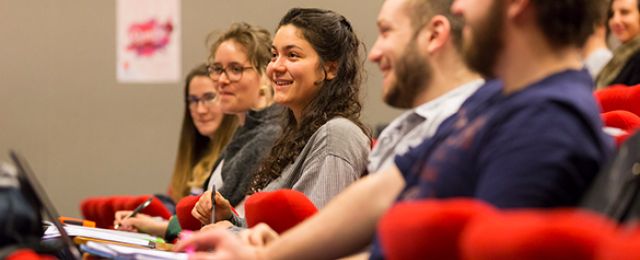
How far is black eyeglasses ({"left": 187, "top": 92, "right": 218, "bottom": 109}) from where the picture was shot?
13.6ft

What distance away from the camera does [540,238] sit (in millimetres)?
928

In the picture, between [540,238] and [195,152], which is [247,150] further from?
[540,238]

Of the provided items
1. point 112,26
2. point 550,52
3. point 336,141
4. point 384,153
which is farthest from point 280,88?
point 112,26

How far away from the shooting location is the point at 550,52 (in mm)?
1320

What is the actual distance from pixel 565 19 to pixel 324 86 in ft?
4.77

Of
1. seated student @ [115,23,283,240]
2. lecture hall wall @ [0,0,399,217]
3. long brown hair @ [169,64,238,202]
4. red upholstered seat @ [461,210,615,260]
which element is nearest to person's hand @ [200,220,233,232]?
seated student @ [115,23,283,240]

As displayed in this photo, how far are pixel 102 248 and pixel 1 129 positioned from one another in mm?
4302

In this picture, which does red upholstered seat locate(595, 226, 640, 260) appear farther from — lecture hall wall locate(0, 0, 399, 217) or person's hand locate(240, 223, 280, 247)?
lecture hall wall locate(0, 0, 399, 217)

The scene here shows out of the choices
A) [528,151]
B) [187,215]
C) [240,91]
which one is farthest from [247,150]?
[528,151]

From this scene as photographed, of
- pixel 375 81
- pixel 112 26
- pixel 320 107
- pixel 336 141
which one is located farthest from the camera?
pixel 112 26

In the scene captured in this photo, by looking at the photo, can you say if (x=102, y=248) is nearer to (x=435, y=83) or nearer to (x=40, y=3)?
(x=435, y=83)

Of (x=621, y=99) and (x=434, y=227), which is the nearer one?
(x=434, y=227)

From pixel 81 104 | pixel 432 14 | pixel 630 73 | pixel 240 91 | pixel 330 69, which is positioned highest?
pixel 432 14

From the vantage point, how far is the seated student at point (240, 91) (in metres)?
3.27
